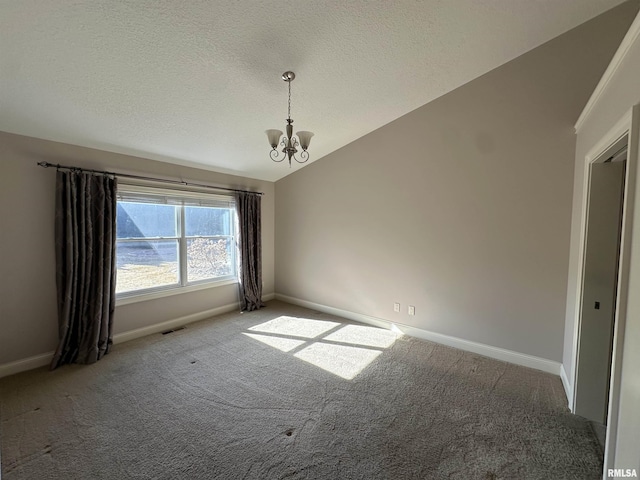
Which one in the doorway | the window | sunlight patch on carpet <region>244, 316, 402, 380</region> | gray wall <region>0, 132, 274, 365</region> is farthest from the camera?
the window

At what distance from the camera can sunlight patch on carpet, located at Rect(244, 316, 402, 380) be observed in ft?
9.54

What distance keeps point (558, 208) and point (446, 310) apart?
1558 millimetres

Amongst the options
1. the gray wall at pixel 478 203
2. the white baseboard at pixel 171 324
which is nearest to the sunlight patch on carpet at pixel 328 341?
the gray wall at pixel 478 203

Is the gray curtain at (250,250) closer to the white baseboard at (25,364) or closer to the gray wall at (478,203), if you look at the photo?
the gray wall at (478,203)

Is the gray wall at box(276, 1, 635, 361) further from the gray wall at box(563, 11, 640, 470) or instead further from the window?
the window

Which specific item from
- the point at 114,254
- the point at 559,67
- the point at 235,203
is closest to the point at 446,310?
the point at 559,67

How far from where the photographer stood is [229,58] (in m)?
2.19

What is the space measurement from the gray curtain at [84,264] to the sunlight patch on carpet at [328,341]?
5.42ft

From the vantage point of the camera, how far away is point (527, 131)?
2.75 metres

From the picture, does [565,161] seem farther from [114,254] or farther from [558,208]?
[114,254]

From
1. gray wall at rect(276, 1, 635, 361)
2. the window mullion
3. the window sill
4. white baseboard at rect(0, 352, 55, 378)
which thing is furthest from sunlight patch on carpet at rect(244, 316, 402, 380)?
white baseboard at rect(0, 352, 55, 378)

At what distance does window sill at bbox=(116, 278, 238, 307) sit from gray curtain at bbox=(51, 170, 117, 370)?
243mm

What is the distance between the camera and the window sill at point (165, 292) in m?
3.31

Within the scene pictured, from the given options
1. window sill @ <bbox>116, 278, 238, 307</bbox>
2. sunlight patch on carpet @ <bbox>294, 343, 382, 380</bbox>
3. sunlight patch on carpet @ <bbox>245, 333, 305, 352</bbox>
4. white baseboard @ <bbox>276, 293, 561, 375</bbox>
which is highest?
window sill @ <bbox>116, 278, 238, 307</bbox>
